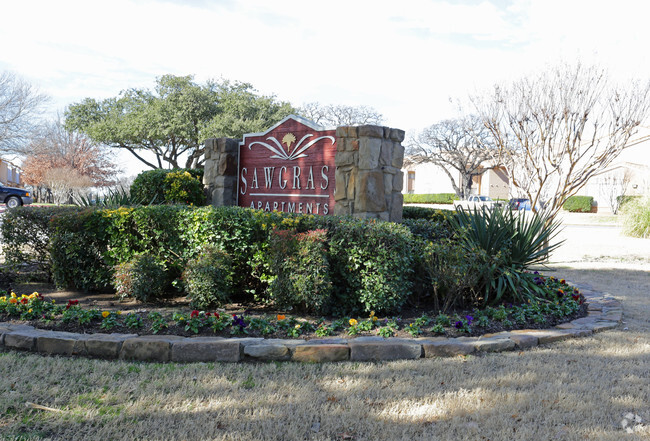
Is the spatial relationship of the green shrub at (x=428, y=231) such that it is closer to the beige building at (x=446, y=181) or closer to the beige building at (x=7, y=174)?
the beige building at (x=446, y=181)

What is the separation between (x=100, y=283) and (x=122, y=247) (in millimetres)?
584

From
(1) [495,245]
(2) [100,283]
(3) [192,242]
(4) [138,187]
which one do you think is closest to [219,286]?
(3) [192,242]

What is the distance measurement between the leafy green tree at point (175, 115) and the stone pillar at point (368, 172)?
19028 mm

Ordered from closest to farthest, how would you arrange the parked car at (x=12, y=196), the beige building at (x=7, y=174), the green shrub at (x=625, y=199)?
the green shrub at (x=625, y=199) < the parked car at (x=12, y=196) < the beige building at (x=7, y=174)

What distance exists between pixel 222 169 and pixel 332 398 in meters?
5.52

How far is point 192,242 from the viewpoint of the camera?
16.5 ft

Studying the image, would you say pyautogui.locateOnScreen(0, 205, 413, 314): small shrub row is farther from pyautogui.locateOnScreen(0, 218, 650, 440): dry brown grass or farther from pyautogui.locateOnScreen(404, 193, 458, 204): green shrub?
pyautogui.locateOnScreen(404, 193, 458, 204): green shrub

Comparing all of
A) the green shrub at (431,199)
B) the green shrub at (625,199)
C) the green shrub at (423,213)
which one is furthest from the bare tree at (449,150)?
the green shrub at (423,213)

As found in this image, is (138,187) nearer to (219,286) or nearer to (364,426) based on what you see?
(219,286)

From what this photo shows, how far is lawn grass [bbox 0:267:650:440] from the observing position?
2387 mm

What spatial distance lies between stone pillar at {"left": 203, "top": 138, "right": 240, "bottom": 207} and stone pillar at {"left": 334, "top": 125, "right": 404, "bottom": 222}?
220 cm

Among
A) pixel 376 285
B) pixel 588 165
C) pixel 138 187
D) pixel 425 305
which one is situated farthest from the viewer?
pixel 588 165

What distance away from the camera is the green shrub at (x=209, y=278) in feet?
14.9

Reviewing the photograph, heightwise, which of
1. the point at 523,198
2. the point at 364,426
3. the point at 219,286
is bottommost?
the point at 364,426
